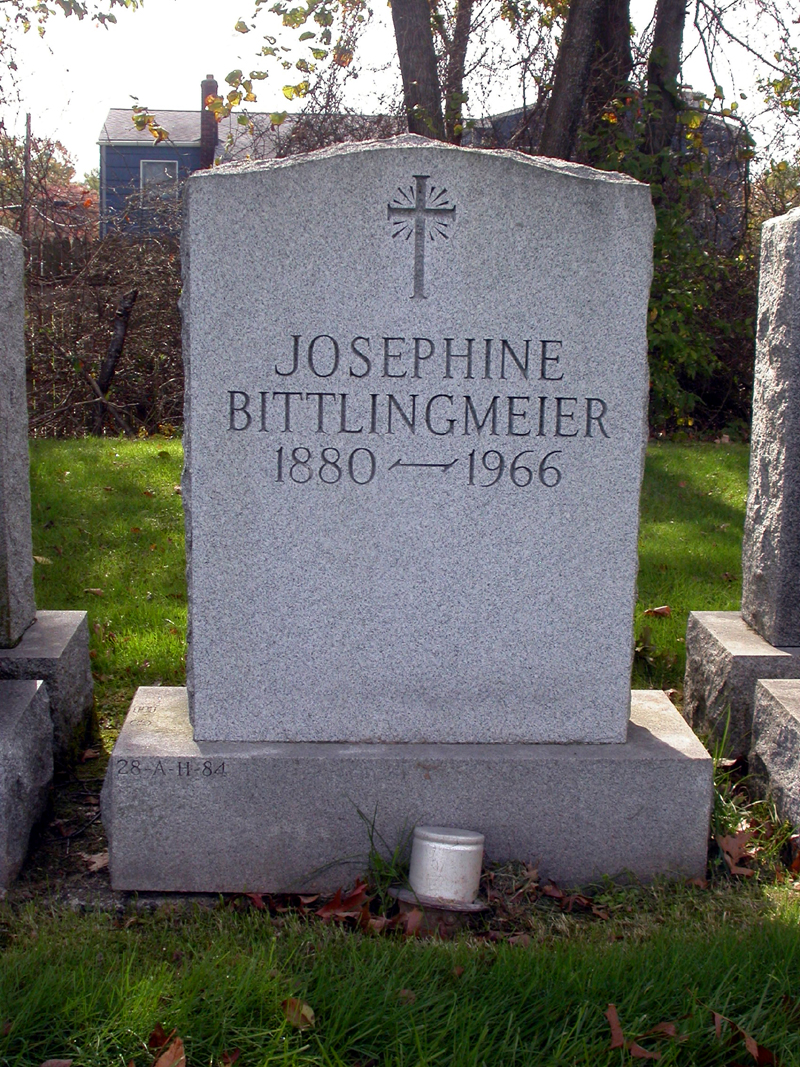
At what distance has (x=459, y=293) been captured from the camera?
309 centimetres

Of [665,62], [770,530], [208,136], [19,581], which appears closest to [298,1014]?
[19,581]

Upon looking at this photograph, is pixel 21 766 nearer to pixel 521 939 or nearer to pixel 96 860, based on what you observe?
pixel 96 860

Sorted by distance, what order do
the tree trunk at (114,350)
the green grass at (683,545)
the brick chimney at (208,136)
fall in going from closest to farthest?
the green grass at (683,545) → the tree trunk at (114,350) → the brick chimney at (208,136)

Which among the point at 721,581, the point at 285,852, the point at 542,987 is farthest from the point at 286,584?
the point at 721,581

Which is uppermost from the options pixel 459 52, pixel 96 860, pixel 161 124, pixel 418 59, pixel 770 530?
pixel 161 124

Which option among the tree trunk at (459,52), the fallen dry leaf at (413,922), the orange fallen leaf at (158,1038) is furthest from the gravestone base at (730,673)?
the tree trunk at (459,52)

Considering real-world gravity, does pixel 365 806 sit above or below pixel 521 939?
above

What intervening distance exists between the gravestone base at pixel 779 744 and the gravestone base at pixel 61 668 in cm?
252

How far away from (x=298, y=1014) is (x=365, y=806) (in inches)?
35.9

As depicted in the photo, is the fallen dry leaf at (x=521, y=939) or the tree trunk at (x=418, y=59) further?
the tree trunk at (x=418, y=59)

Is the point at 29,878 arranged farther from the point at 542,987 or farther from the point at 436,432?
the point at 436,432

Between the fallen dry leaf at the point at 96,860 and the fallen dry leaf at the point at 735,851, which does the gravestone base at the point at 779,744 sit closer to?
the fallen dry leaf at the point at 735,851

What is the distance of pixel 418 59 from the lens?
894 cm

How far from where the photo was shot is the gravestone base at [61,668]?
3830 mm
